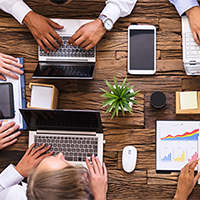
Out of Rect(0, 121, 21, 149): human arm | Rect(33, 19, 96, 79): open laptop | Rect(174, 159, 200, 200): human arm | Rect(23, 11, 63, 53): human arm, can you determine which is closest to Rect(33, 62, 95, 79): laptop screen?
Rect(33, 19, 96, 79): open laptop

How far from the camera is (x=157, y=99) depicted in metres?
1.36

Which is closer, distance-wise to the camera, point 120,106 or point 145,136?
point 120,106

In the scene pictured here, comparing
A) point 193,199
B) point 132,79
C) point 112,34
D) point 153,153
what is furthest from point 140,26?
point 193,199

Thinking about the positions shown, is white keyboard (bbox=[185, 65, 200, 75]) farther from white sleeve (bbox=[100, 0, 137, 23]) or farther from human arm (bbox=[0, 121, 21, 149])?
human arm (bbox=[0, 121, 21, 149])

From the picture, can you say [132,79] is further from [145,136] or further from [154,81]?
[145,136]

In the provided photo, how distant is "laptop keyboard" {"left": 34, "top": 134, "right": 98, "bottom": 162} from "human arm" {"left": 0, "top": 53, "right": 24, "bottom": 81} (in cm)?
47

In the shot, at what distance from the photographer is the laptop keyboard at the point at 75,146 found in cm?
131

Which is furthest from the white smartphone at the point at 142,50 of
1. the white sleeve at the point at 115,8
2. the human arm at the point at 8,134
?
the human arm at the point at 8,134

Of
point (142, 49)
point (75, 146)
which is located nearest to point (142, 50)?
point (142, 49)

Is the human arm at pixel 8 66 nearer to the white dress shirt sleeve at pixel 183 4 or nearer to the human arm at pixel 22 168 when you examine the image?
the human arm at pixel 22 168

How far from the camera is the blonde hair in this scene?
3.20 feet

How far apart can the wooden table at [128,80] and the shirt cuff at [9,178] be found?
0.08 m

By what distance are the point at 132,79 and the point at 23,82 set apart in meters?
0.70

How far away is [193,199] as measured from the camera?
4.45 feet
